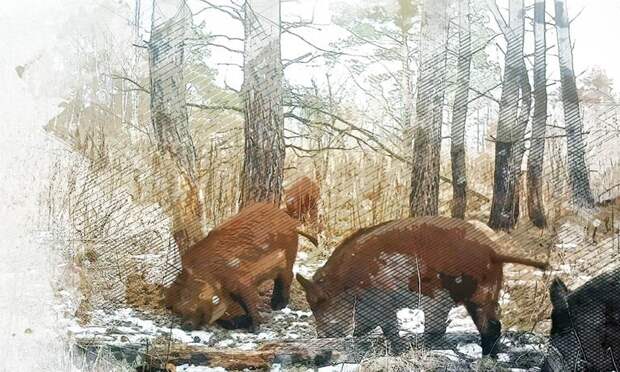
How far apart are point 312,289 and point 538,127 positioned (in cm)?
215

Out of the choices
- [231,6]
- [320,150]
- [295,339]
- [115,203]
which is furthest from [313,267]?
[231,6]

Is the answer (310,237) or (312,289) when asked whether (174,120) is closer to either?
(310,237)

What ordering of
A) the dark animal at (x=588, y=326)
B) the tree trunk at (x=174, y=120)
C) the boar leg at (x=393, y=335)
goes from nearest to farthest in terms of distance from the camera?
the dark animal at (x=588, y=326)
the boar leg at (x=393, y=335)
the tree trunk at (x=174, y=120)

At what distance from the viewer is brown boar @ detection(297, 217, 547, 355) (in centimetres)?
533

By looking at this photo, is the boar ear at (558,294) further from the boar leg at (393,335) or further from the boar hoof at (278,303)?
the boar hoof at (278,303)

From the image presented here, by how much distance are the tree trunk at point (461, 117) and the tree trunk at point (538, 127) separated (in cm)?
51

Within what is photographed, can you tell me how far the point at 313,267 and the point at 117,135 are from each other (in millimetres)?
1819

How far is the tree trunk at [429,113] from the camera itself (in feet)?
18.1

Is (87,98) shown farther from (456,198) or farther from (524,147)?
(524,147)

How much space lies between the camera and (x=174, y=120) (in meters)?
5.70

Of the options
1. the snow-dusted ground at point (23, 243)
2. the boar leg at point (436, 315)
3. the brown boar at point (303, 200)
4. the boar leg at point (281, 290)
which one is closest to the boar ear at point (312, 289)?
the boar leg at point (281, 290)

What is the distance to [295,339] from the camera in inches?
218

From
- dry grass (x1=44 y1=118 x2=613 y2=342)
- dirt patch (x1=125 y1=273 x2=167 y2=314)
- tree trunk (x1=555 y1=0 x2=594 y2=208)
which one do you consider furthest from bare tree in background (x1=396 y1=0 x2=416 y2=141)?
dirt patch (x1=125 y1=273 x2=167 y2=314)

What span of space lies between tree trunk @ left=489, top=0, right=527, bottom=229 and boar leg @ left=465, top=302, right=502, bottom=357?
24.9 inches
